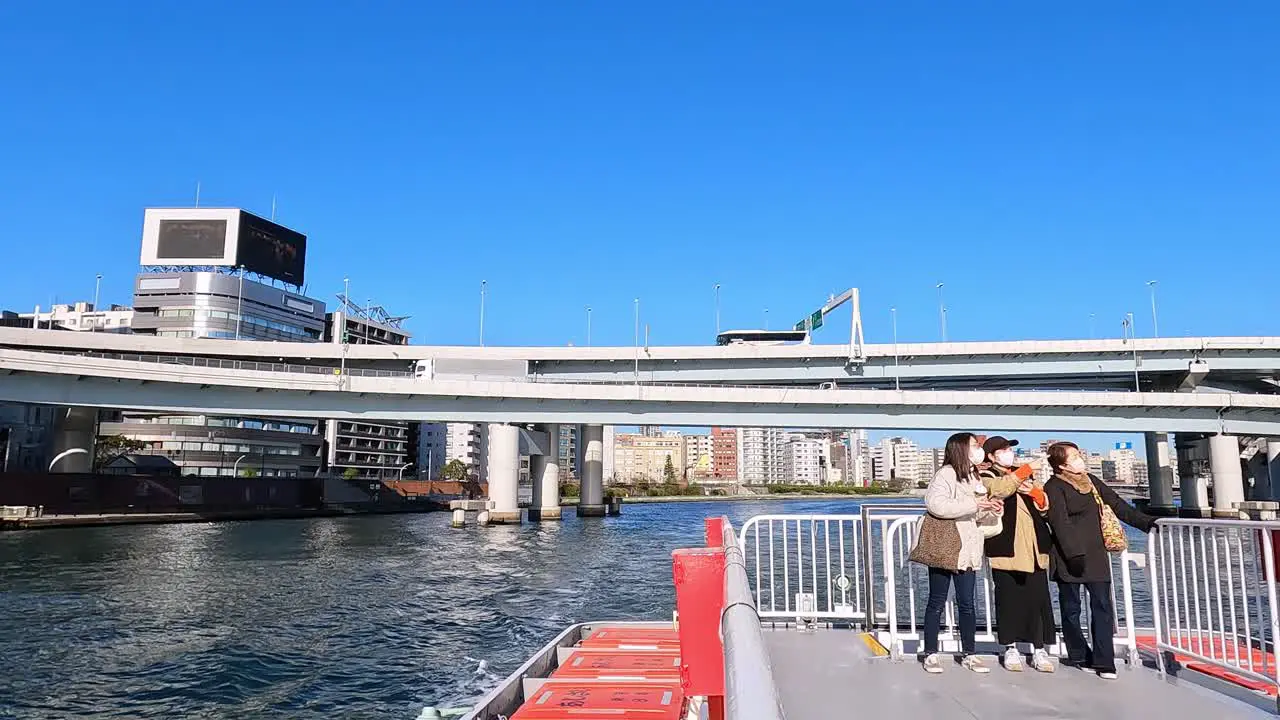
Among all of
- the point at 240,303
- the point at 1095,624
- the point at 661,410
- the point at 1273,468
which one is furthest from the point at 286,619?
the point at 240,303

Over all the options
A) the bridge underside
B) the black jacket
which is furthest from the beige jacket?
the bridge underside

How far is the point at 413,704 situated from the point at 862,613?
584cm

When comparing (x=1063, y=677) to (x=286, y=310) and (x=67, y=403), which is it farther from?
(x=286, y=310)

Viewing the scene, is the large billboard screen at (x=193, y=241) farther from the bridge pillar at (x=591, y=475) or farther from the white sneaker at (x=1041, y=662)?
the white sneaker at (x=1041, y=662)

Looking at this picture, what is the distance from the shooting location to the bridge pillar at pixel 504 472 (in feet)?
161

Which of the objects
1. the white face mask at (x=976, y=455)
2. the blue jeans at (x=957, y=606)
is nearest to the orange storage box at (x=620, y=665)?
the blue jeans at (x=957, y=606)

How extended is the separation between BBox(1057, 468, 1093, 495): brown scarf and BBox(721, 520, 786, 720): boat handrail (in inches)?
170

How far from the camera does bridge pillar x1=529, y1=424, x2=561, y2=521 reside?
185ft

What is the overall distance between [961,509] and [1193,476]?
6177 cm

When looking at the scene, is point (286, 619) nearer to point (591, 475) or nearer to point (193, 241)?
point (591, 475)

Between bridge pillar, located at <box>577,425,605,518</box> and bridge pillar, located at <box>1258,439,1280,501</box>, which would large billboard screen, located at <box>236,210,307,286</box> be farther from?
bridge pillar, located at <box>1258,439,1280,501</box>

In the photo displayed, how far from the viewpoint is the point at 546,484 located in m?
57.5

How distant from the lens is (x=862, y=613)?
827cm

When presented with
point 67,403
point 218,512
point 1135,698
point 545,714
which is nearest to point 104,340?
point 218,512
